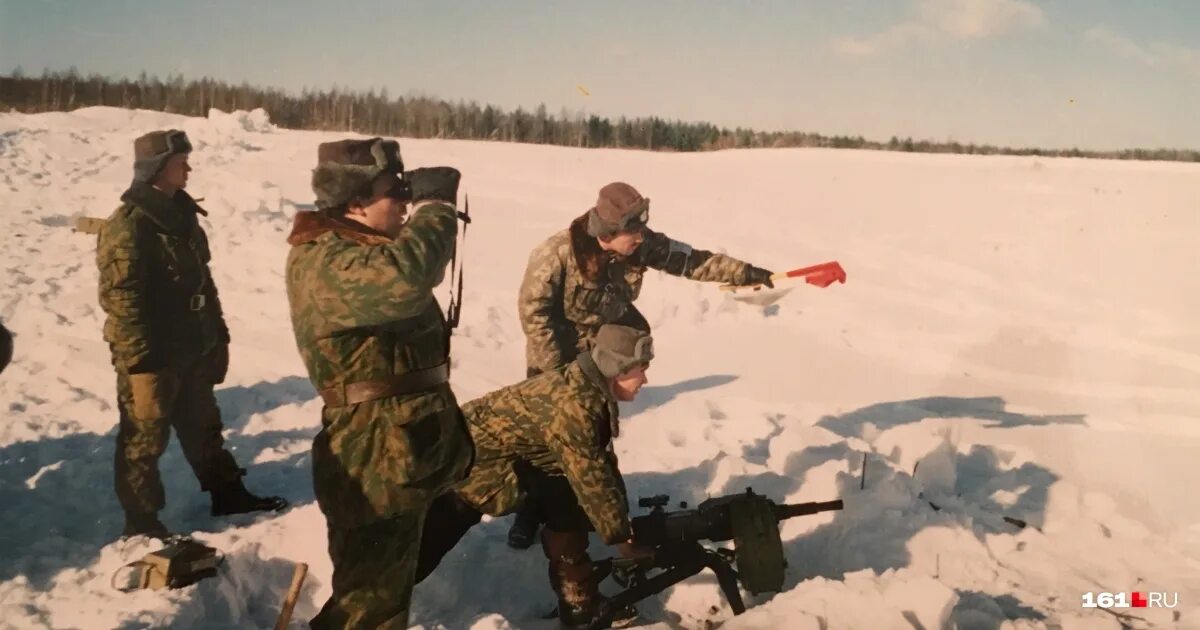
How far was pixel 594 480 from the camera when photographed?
2.64 m

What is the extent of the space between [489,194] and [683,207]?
1.29 m

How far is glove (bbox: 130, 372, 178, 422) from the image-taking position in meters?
3.16

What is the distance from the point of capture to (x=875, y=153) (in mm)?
5309

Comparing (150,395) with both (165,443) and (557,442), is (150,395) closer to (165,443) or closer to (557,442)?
(165,443)

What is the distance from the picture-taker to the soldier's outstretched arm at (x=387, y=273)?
1.93 m

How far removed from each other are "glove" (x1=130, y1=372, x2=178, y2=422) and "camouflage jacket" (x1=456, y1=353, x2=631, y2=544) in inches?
53.3

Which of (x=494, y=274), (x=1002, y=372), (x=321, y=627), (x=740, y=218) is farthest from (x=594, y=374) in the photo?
(x=1002, y=372)

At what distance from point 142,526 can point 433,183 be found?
7.13 feet

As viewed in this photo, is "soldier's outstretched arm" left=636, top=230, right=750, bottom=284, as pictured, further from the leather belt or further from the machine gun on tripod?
the leather belt

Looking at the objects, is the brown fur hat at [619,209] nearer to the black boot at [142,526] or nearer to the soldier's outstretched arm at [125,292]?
the soldier's outstretched arm at [125,292]

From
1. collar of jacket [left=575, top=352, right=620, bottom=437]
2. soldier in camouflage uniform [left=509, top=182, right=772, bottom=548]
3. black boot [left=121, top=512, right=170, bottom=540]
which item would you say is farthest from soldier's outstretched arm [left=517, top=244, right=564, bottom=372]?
black boot [left=121, top=512, right=170, bottom=540]

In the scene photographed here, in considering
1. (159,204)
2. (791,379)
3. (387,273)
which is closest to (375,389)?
(387,273)

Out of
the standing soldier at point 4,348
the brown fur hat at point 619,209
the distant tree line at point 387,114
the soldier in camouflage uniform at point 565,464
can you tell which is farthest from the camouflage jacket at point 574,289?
the standing soldier at point 4,348

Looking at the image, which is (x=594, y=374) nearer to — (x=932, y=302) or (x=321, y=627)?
(x=321, y=627)
